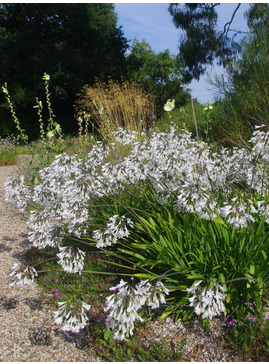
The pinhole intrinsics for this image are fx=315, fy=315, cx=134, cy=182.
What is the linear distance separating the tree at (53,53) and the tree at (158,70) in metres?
2.41

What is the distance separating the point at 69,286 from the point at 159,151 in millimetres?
1886

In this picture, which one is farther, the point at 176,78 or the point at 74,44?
the point at 176,78

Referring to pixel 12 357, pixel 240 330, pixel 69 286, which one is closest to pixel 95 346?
pixel 12 357

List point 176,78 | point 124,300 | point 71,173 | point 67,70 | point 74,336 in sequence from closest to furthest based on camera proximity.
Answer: point 124,300, point 74,336, point 71,173, point 67,70, point 176,78

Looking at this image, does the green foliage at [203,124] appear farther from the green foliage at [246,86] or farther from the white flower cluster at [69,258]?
the white flower cluster at [69,258]

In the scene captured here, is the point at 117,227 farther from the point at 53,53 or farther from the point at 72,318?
the point at 53,53

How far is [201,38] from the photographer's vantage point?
14.6m

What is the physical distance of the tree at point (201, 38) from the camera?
14570 millimetres

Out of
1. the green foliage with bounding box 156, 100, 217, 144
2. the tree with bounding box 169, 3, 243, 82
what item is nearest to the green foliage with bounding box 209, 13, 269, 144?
the green foliage with bounding box 156, 100, 217, 144

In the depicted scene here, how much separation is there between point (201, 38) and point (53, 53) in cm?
943

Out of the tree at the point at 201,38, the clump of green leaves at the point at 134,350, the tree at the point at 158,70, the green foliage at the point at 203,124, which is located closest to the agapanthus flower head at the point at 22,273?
the clump of green leaves at the point at 134,350

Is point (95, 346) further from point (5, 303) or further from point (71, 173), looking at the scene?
point (71, 173)

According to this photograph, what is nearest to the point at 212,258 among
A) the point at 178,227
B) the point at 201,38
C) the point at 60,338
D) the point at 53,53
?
the point at 178,227

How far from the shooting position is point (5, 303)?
360 centimetres
